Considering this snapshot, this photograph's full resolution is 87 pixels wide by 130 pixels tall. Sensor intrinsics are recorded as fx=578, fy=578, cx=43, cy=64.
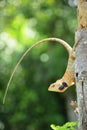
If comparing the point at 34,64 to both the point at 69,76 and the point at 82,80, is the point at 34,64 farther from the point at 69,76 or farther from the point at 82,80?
the point at 82,80

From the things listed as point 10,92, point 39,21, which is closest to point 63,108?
point 10,92

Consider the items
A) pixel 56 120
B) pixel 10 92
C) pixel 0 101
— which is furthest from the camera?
pixel 10 92

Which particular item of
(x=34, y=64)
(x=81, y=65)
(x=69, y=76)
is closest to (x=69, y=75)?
(x=69, y=76)

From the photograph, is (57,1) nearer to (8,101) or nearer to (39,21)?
(39,21)

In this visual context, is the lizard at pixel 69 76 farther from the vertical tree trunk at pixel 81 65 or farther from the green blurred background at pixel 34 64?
the green blurred background at pixel 34 64

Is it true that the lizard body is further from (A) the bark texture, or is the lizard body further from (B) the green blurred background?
(B) the green blurred background
